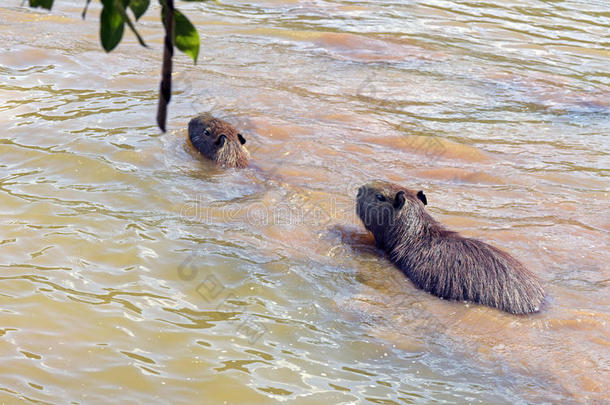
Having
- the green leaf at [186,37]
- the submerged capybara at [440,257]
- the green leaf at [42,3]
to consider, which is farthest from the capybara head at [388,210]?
the green leaf at [42,3]

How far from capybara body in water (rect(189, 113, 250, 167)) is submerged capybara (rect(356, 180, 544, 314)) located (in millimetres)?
1971

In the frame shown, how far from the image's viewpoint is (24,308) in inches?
213

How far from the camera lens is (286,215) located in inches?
286

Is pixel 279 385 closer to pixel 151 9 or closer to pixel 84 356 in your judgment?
pixel 84 356

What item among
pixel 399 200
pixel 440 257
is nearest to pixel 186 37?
pixel 440 257

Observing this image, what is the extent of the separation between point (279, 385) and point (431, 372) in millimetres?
1036

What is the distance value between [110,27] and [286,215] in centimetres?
573

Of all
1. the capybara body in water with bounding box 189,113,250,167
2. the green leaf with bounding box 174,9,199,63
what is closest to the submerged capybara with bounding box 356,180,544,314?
the capybara body in water with bounding box 189,113,250,167

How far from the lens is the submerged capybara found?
5.72 metres

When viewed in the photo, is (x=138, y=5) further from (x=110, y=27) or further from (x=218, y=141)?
(x=218, y=141)

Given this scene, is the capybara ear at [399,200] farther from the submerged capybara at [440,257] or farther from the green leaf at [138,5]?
the green leaf at [138,5]

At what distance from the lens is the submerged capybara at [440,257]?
225 inches

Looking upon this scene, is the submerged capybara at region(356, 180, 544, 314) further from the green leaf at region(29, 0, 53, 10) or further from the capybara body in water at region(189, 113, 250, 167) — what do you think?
the green leaf at region(29, 0, 53, 10)

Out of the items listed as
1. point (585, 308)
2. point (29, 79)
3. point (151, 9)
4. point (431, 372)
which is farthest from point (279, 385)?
point (151, 9)
